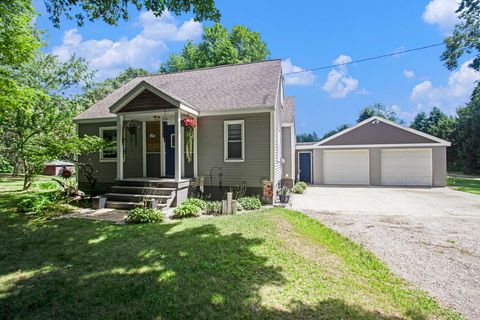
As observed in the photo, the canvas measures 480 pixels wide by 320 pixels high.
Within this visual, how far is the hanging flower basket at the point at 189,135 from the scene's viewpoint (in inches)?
358

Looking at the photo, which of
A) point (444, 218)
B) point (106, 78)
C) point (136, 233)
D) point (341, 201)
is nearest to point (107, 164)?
point (136, 233)

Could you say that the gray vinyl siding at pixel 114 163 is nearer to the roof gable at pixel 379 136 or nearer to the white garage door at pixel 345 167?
the roof gable at pixel 379 136

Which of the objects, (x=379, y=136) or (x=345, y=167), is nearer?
(x=379, y=136)

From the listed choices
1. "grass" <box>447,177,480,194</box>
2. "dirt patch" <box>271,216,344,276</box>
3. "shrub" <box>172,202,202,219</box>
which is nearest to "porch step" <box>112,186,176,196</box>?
"shrub" <box>172,202,202,219</box>

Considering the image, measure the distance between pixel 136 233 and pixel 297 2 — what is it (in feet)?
39.1

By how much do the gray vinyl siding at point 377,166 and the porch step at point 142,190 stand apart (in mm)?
11995

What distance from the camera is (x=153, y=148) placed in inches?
Answer: 418

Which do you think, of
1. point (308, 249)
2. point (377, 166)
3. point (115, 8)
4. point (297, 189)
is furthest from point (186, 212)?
point (377, 166)

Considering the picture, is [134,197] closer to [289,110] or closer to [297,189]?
[297,189]

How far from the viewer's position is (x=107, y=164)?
37.0 ft

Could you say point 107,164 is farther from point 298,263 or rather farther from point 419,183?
point 419,183

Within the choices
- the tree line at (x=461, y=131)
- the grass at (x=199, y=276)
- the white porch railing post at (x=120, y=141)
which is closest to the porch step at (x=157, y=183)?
the white porch railing post at (x=120, y=141)

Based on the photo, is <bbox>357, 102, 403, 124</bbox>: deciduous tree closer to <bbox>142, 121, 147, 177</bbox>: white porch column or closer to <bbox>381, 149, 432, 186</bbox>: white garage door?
<bbox>381, 149, 432, 186</bbox>: white garage door

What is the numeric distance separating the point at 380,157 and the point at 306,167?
15.9 feet
